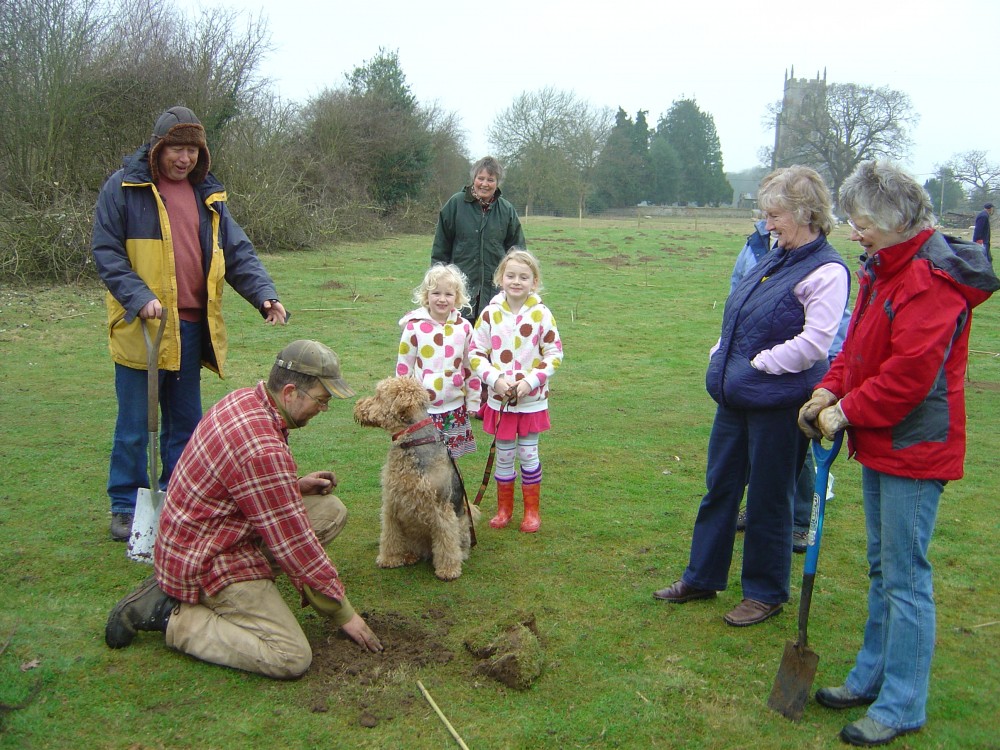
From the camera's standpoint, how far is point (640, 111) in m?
69.8

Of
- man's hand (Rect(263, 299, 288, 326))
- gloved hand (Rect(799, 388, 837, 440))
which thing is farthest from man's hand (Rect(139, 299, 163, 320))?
gloved hand (Rect(799, 388, 837, 440))

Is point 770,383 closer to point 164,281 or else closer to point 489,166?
point 164,281

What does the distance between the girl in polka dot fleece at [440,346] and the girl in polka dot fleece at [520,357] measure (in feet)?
0.54

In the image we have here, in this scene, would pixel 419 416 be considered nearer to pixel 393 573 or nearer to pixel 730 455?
pixel 393 573

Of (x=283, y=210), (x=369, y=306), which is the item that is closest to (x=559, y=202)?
(x=283, y=210)

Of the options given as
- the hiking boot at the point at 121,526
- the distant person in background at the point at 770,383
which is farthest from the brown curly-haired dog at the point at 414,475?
the hiking boot at the point at 121,526

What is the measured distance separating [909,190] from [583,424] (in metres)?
5.66

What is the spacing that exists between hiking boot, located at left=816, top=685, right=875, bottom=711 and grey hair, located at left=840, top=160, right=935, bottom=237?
2.07 meters

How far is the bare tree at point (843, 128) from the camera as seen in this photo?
53.9m

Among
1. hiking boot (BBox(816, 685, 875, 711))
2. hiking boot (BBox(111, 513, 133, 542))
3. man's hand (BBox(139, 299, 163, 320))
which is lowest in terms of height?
hiking boot (BBox(816, 685, 875, 711))

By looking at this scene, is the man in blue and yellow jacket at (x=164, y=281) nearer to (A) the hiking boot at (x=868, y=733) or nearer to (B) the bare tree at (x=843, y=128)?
(A) the hiking boot at (x=868, y=733)

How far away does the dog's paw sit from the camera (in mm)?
5102

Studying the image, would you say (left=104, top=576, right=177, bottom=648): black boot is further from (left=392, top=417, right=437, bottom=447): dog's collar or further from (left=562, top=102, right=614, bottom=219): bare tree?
(left=562, top=102, right=614, bottom=219): bare tree

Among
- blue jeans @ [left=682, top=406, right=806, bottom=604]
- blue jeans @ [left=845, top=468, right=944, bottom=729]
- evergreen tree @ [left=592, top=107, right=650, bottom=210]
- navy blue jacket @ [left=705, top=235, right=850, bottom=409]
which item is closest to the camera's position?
blue jeans @ [left=845, top=468, right=944, bottom=729]
